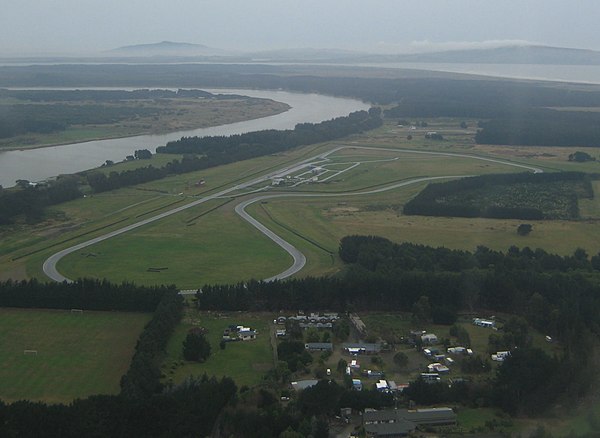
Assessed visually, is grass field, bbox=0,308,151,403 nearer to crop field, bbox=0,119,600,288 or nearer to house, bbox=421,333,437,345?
crop field, bbox=0,119,600,288

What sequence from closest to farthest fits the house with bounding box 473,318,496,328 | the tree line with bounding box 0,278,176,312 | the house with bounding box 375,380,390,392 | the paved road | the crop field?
the house with bounding box 375,380,390,392 → the house with bounding box 473,318,496,328 → the tree line with bounding box 0,278,176,312 → the paved road → the crop field

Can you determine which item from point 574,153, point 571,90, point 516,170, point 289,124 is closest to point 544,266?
point 516,170

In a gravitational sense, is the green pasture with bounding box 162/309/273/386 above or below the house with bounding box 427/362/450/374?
below

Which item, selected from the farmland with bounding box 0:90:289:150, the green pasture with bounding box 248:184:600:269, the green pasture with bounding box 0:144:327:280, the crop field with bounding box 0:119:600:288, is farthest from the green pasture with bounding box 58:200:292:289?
the farmland with bounding box 0:90:289:150

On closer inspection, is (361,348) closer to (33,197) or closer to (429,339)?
(429,339)

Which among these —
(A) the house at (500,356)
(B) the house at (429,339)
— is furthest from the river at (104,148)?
(A) the house at (500,356)

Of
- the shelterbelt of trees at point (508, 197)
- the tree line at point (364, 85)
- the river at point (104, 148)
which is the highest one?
the tree line at point (364, 85)

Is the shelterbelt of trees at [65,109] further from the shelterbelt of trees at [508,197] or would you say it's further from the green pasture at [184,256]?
the shelterbelt of trees at [508,197]

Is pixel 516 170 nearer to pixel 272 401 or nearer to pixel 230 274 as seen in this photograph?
pixel 230 274
